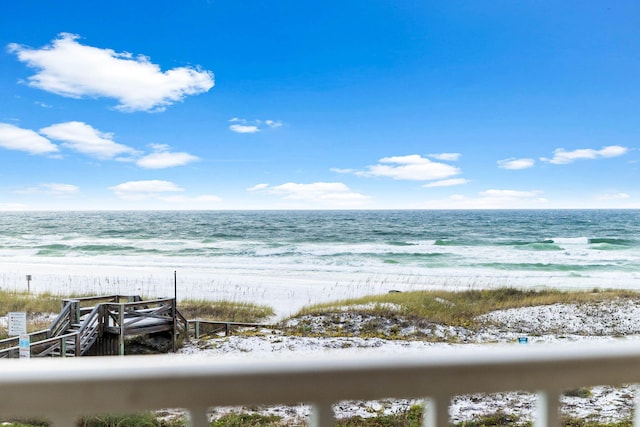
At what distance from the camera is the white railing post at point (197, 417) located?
39 centimetres

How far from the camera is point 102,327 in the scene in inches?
207

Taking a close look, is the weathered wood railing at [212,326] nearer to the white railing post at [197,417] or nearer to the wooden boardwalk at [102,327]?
the wooden boardwalk at [102,327]

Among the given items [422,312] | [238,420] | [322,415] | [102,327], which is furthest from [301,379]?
[422,312]

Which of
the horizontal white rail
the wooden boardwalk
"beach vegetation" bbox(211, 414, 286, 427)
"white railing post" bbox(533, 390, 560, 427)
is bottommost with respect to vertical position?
the wooden boardwalk

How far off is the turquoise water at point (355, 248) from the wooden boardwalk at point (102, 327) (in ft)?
23.7

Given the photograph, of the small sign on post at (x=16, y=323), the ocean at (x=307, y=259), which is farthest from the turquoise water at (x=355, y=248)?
the small sign on post at (x=16, y=323)

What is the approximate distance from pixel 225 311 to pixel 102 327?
2.97 metres

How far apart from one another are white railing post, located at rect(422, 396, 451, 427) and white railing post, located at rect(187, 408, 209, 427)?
0.19m

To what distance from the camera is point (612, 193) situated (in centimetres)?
2825

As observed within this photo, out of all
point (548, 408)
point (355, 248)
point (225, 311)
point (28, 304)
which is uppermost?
point (548, 408)

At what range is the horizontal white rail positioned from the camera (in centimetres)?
37

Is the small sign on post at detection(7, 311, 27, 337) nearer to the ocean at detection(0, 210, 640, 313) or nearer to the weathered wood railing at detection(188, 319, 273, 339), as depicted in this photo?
the weathered wood railing at detection(188, 319, 273, 339)

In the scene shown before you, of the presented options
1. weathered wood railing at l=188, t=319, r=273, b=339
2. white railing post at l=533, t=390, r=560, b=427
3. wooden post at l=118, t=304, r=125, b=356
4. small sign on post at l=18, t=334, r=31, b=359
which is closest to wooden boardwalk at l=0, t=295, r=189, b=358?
wooden post at l=118, t=304, r=125, b=356

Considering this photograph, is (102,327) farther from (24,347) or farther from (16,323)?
(24,347)
